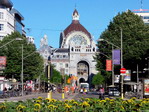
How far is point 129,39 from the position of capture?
72.6 m

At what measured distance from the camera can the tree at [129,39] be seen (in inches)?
2790

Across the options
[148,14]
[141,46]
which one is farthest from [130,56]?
[148,14]

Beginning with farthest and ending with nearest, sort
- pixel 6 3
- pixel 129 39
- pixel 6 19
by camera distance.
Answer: pixel 6 3 < pixel 6 19 < pixel 129 39

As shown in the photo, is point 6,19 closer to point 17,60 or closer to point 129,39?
point 17,60

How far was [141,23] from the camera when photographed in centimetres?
7725

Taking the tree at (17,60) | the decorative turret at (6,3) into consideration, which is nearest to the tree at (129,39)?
the tree at (17,60)

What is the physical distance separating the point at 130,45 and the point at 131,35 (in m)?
2.30

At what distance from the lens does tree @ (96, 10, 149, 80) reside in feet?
233

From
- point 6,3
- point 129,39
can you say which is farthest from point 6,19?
point 129,39

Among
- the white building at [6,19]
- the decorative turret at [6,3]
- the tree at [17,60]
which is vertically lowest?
the tree at [17,60]

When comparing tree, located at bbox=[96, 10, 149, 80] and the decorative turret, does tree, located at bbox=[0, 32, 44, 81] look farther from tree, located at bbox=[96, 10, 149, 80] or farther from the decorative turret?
the decorative turret

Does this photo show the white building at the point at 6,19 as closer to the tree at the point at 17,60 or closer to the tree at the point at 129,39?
the tree at the point at 17,60

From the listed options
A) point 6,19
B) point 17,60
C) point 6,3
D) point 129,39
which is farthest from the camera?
point 6,3

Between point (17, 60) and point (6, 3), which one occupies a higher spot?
point (6, 3)
